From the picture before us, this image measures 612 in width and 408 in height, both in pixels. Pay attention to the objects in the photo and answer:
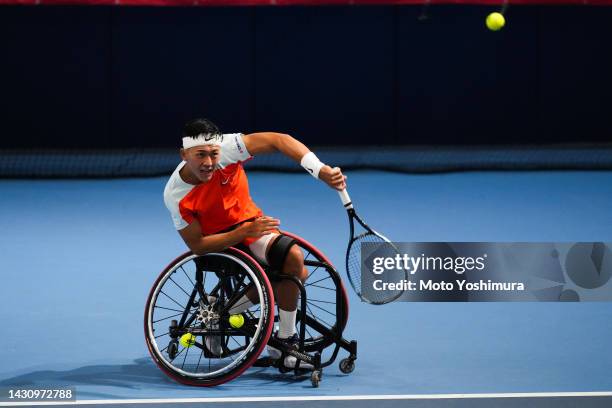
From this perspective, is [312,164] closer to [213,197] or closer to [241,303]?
[213,197]

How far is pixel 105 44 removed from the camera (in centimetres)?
1346

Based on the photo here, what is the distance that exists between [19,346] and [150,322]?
1026 mm

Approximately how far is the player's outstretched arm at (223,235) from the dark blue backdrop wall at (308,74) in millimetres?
7717

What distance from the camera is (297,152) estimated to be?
5992 millimetres

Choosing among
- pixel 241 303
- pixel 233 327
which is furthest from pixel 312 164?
pixel 233 327

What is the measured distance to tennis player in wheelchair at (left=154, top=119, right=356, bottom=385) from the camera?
5.95m

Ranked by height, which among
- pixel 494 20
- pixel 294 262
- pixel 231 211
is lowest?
pixel 294 262

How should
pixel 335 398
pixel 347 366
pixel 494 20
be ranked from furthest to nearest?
1. pixel 494 20
2. pixel 347 366
3. pixel 335 398

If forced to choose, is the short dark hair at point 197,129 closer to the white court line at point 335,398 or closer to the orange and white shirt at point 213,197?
the orange and white shirt at point 213,197

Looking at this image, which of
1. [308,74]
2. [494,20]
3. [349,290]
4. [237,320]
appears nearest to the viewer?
[237,320]

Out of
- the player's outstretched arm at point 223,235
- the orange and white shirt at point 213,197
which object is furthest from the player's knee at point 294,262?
the orange and white shirt at point 213,197

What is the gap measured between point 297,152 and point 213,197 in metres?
0.47

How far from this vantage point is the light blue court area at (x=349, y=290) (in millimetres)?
6172

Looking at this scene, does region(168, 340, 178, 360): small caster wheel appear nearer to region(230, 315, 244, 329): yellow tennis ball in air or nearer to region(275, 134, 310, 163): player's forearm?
region(230, 315, 244, 329): yellow tennis ball in air
